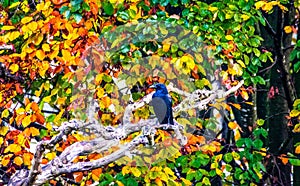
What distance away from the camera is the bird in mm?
3078

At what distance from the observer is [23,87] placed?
12.9ft

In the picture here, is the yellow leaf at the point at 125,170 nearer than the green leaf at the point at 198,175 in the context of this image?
Yes

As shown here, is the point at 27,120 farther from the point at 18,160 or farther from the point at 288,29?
the point at 288,29

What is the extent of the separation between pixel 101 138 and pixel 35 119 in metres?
0.60

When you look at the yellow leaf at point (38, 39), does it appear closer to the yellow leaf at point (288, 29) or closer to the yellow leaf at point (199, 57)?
the yellow leaf at point (199, 57)

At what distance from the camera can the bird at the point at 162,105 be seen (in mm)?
3078

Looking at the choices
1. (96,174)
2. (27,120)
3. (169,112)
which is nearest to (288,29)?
(169,112)

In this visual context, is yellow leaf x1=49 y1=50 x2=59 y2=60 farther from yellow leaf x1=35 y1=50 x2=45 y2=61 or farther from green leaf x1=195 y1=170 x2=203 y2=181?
green leaf x1=195 y1=170 x2=203 y2=181

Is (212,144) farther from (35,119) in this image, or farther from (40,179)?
(40,179)

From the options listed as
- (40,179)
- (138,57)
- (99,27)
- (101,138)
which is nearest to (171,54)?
(138,57)

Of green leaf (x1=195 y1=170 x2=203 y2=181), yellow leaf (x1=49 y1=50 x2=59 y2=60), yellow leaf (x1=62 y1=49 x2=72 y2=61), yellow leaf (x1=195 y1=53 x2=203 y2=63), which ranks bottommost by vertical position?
green leaf (x1=195 y1=170 x2=203 y2=181)

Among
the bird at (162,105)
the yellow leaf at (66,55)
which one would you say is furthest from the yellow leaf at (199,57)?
the yellow leaf at (66,55)

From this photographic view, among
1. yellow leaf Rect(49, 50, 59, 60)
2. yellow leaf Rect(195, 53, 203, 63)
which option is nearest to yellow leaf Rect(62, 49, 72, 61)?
yellow leaf Rect(49, 50, 59, 60)

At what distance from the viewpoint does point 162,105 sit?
3.08m
